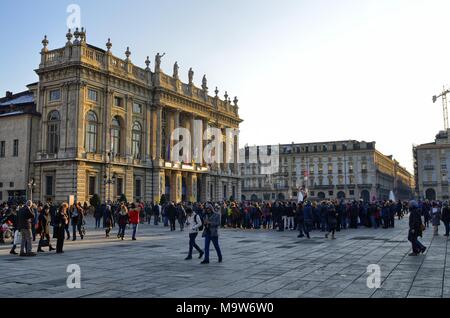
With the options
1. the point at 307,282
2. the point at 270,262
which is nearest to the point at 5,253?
the point at 270,262

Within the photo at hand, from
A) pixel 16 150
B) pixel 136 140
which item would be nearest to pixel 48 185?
pixel 16 150

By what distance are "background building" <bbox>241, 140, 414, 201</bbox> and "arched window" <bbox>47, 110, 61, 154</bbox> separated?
67014 millimetres

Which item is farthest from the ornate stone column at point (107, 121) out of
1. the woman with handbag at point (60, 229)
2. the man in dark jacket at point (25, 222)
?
the man in dark jacket at point (25, 222)

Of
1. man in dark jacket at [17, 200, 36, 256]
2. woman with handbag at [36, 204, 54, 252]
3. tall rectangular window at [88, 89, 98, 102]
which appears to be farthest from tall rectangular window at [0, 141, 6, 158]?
man in dark jacket at [17, 200, 36, 256]

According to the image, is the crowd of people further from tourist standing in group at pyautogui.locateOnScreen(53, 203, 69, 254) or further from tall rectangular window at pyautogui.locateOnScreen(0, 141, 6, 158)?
tall rectangular window at pyautogui.locateOnScreen(0, 141, 6, 158)

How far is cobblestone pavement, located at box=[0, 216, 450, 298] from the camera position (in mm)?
8531

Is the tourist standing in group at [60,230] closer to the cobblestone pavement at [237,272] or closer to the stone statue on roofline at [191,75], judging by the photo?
the cobblestone pavement at [237,272]

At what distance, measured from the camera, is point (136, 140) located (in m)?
49.9

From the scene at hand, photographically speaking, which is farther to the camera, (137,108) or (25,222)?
(137,108)

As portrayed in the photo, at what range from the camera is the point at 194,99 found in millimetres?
59281

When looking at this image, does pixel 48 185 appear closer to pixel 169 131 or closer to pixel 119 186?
pixel 119 186

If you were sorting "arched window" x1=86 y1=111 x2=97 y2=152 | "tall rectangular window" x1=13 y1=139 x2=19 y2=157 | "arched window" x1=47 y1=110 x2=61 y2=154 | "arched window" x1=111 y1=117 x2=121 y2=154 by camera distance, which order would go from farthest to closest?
"arched window" x1=111 y1=117 x2=121 y2=154 < "tall rectangular window" x1=13 y1=139 x2=19 y2=157 < "arched window" x1=86 y1=111 x2=97 y2=152 < "arched window" x1=47 y1=110 x2=61 y2=154

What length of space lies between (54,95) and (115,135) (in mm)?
7469

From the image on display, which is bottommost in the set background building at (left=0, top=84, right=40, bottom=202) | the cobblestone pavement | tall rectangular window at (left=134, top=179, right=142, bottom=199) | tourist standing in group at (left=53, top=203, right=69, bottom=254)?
the cobblestone pavement
